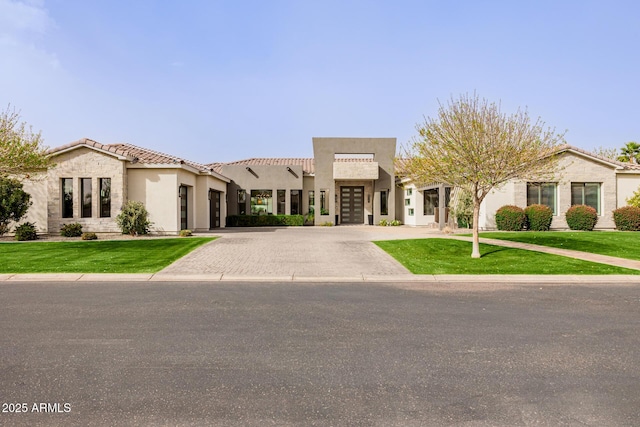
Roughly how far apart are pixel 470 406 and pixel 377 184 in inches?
1175

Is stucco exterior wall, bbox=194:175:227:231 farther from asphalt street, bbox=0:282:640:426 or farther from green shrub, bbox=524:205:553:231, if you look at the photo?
green shrub, bbox=524:205:553:231

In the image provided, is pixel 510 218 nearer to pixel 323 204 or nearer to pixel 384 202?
pixel 384 202

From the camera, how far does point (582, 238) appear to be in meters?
18.9

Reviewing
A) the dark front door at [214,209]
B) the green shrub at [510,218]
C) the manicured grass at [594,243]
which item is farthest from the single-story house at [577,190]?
the dark front door at [214,209]

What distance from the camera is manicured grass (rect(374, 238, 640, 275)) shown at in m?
11.7

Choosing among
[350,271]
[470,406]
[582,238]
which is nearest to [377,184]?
[582,238]

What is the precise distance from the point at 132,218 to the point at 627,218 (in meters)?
27.7

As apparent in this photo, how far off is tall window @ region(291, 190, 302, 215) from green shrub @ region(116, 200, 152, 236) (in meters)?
14.2

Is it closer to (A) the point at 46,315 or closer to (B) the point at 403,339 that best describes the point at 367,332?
(B) the point at 403,339

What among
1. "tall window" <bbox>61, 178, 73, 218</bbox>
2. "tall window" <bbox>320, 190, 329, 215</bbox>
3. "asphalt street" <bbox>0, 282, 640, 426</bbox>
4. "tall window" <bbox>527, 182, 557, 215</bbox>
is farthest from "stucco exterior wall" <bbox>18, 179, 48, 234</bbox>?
"tall window" <bbox>527, 182, 557, 215</bbox>

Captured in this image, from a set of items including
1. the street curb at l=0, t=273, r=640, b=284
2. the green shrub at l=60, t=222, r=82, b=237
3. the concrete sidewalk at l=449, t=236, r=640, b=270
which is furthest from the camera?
the green shrub at l=60, t=222, r=82, b=237

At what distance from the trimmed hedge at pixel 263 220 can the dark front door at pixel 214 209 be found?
2.52 m

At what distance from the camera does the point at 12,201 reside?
67.6 ft

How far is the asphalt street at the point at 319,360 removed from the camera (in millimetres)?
3598
